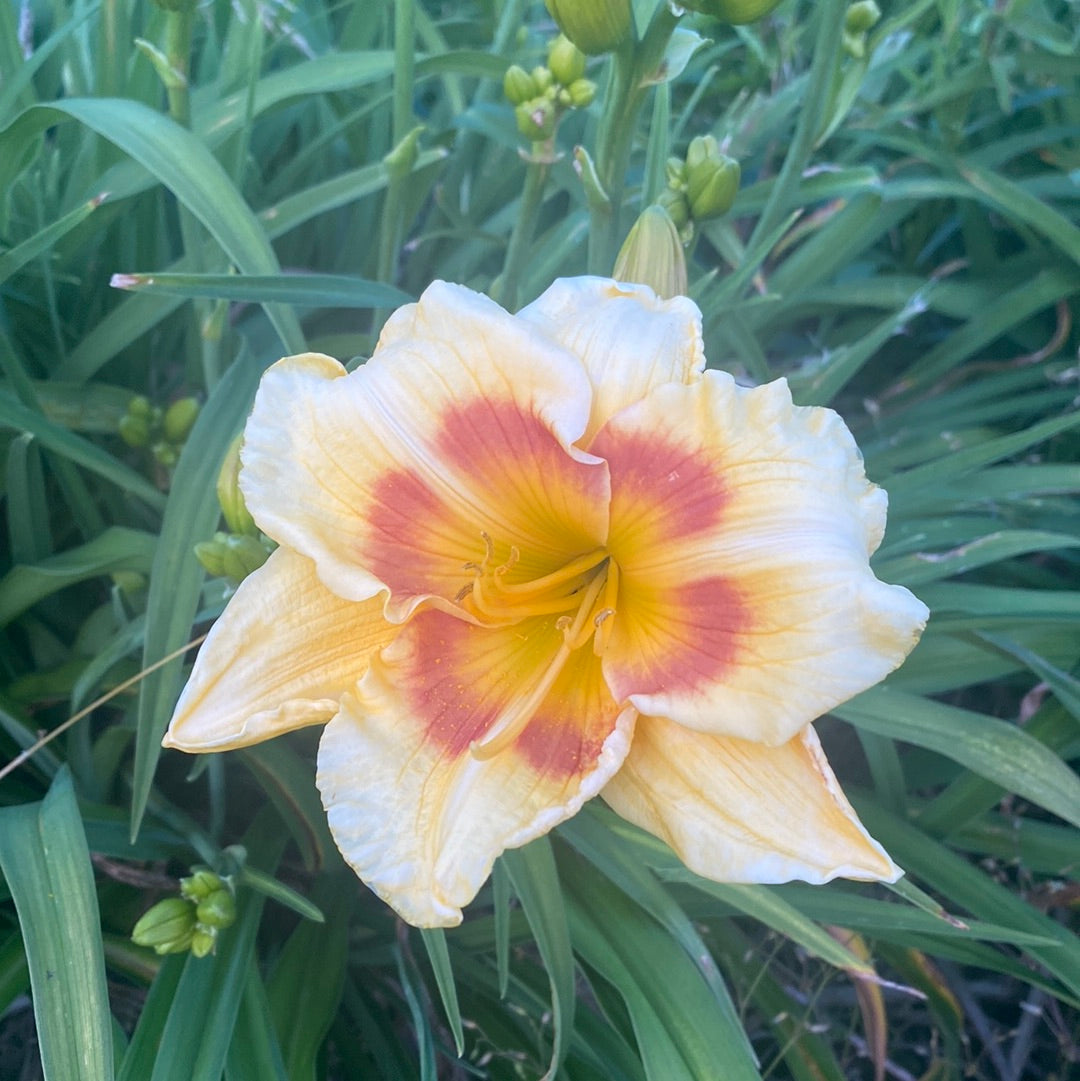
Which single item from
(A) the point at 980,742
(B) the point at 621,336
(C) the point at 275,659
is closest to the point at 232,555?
(C) the point at 275,659

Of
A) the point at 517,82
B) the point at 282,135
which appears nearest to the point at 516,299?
the point at 517,82

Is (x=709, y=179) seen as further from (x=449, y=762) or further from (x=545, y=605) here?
(x=449, y=762)

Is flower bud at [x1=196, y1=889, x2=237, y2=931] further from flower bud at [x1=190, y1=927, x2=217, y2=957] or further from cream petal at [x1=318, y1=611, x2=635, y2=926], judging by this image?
cream petal at [x1=318, y1=611, x2=635, y2=926]

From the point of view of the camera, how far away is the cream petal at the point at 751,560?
0.60 m

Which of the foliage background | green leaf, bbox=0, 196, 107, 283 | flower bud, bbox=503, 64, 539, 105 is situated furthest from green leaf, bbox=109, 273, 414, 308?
flower bud, bbox=503, 64, 539, 105

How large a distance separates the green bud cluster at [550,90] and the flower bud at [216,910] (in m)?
0.77

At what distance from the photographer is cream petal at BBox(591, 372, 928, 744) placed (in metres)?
0.60

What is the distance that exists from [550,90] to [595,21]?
0.18m

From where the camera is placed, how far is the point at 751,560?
0.63m

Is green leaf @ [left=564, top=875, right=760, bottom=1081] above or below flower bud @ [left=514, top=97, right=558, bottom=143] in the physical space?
below

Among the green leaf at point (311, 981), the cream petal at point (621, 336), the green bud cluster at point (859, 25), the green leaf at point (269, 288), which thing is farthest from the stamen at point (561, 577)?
the green bud cluster at point (859, 25)

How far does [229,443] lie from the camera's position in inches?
38.4

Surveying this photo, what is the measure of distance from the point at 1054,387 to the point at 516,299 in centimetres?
98

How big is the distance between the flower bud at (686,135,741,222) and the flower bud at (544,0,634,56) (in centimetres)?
15
